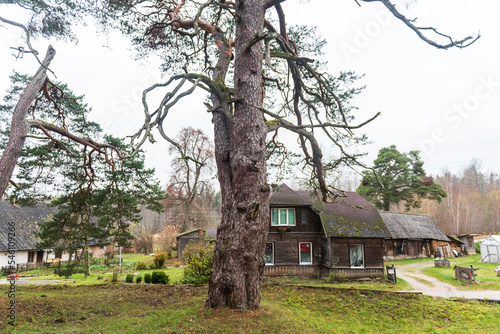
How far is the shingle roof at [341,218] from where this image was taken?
17688 mm

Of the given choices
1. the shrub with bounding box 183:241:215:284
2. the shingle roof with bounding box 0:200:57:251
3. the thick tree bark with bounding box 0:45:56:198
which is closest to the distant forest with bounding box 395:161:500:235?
the shrub with bounding box 183:241:215:284

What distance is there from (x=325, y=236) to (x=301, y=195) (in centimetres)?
328

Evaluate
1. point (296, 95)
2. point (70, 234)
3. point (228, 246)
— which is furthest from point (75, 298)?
point (296, 95)

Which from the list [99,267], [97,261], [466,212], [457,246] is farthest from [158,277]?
[466,212]

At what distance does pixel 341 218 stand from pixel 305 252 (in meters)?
3.47

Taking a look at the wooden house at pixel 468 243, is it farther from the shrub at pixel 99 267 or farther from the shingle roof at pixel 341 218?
the shrub at pixel 99 267

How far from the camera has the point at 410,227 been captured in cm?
2897

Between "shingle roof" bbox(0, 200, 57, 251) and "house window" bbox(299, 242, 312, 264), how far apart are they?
20.5m

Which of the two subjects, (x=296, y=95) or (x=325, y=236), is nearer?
(x=296, y=95)

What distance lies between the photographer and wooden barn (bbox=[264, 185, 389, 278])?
17.5 m

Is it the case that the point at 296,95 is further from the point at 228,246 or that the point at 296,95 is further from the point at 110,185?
the point at 110,185

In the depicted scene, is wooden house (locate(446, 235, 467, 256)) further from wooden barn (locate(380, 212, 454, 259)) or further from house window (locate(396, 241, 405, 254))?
house window (locate(396, 241, 405, 254))

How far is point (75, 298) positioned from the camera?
770 centimetres

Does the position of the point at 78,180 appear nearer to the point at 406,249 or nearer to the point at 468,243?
the point at 406,249
